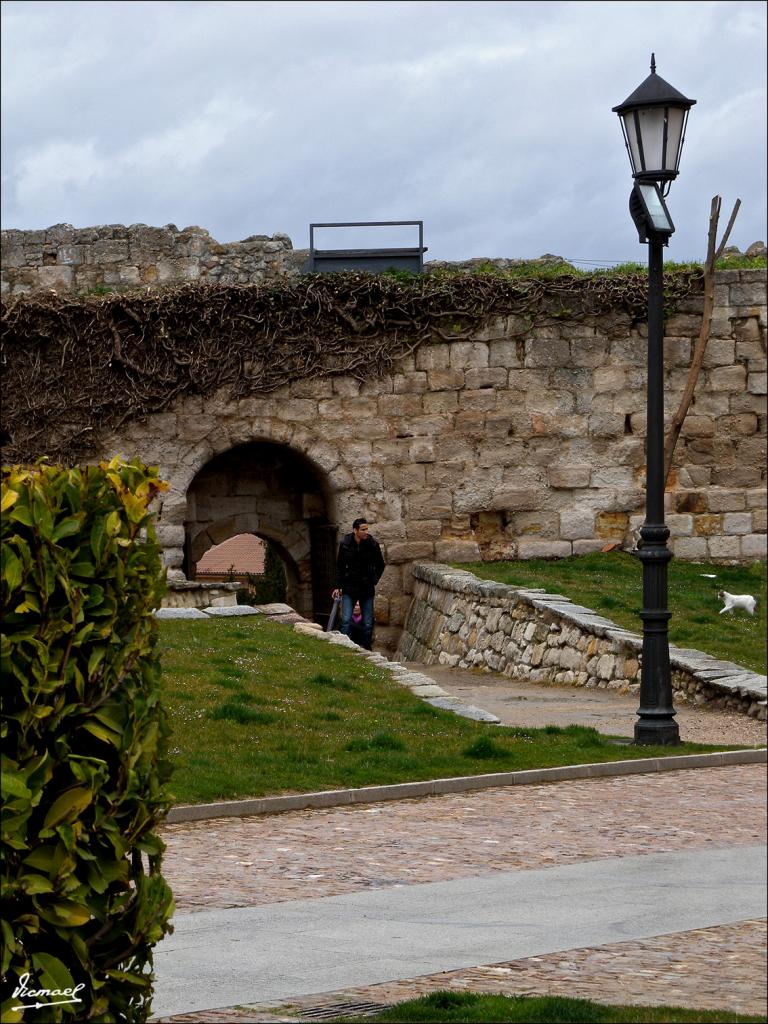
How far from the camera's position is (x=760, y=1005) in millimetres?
4629

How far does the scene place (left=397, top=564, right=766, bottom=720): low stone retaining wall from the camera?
1280cm

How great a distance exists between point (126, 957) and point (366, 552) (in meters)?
13.1

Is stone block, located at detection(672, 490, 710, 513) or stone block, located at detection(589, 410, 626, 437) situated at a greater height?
stone block, located at detection(589, 410, 626, 437)

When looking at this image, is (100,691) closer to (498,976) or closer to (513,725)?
(498,976)

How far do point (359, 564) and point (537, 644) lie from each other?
2.51 metres

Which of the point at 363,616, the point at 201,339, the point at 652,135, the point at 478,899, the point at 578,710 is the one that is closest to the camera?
the point at 478,899

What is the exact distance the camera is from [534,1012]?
14.8ft

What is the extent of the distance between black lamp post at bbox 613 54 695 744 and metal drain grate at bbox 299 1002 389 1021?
6211 millimetres

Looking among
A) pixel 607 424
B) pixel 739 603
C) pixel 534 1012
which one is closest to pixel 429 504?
pixel 607 424

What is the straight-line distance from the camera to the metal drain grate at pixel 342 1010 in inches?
183

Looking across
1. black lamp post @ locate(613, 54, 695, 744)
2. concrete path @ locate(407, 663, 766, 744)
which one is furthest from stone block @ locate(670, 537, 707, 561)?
black lamp post @ locate(613, 54, 695, 744)

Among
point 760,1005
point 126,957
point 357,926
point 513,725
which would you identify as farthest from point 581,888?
point 513,725

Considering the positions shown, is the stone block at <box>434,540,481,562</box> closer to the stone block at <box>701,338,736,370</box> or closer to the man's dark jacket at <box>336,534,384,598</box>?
the man's dark jacket at <box>336,534,384,598</box>

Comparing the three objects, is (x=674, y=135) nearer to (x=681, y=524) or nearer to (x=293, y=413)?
(x=293, y=413)
